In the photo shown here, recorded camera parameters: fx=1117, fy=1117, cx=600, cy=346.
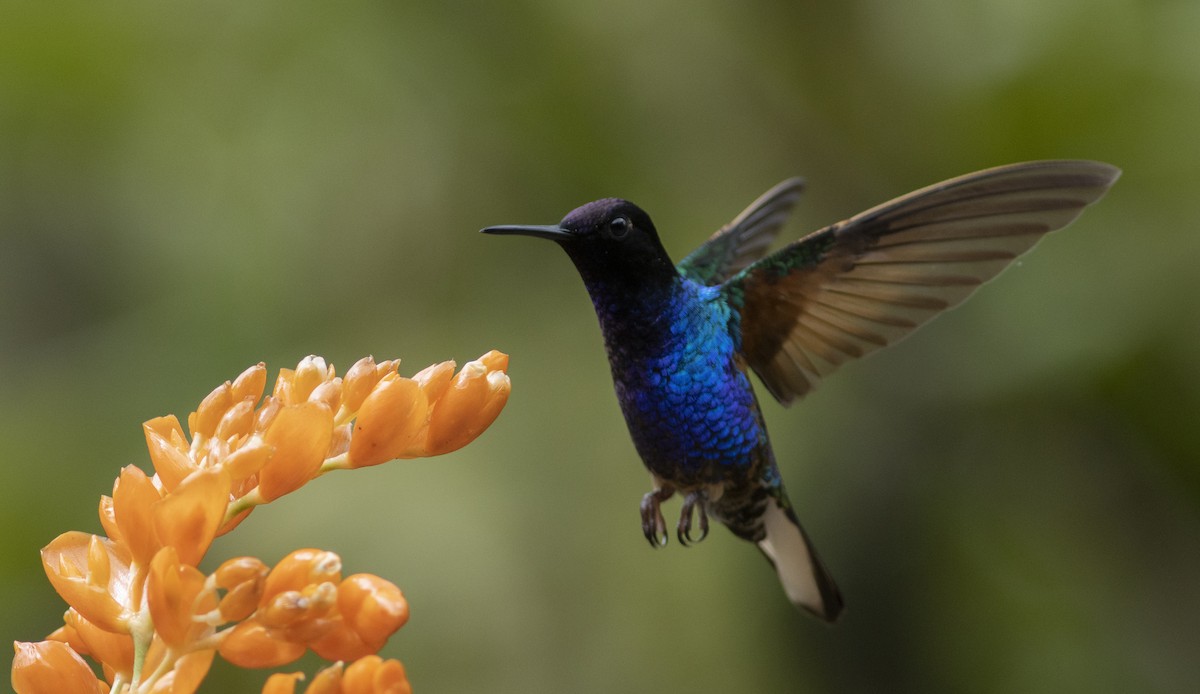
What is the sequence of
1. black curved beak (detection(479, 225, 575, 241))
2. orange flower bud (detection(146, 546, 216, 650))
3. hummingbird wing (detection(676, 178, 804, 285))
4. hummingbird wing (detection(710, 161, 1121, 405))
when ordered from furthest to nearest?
1. hummingbird wing (detection(676, 178, 804, 285))
2. hummingbird wing (detection(710, 161, 1121, 405))
3. black curved beak (detection(479, 225, 575, 241))
4. orange flower bud (detection(146, 546, 216, 650))

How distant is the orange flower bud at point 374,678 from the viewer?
0.82 m

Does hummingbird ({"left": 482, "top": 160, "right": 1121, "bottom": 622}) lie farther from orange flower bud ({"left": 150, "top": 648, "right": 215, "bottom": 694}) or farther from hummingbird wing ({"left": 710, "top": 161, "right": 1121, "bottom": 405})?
orange flower bud ({"left": 150, "top": 648, "right": 215, "bottom": 694})

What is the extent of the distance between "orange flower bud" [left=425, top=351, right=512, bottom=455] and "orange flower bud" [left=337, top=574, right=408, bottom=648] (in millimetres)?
159

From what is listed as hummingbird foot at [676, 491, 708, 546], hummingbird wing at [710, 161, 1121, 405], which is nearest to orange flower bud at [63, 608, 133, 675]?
hummingbird foot at [676, 491, 708, 546]

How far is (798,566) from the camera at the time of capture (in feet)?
5.70

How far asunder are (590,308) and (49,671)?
6.64ft

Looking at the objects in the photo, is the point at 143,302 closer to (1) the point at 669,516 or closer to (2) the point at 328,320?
(2) the point at 328,320

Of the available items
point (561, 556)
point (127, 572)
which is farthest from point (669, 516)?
point (127, 572)

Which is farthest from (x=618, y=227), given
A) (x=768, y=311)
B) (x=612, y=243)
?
(x=768, y=311)

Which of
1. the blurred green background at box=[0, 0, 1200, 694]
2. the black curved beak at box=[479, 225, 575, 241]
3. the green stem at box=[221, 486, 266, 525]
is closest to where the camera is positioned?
the green stem at box=[221, 486, 266, 525]

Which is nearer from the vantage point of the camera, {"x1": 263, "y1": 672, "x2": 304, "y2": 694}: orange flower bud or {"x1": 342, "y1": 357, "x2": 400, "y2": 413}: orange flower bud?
{"x1": 263, "y1": 672, "x2": 304, "y2": 694}: orange flower bud

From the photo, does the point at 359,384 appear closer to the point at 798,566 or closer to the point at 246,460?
the point at 246,460

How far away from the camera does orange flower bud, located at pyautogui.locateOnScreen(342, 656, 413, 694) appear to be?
2.68 feet

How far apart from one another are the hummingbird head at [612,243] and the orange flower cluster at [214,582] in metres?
0.48
